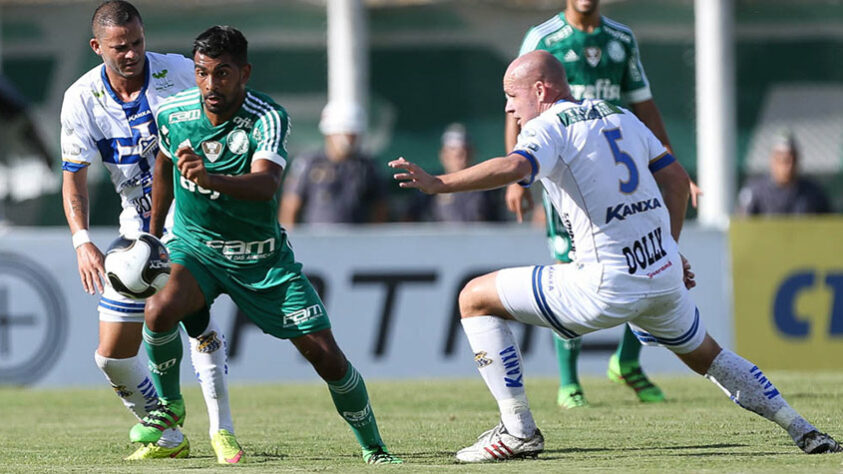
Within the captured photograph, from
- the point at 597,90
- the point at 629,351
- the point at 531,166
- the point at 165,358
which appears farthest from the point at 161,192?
the point at 629,351

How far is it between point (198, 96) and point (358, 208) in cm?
674

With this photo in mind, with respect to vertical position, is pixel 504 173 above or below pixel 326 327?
above

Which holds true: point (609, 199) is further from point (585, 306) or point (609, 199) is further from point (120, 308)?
point (120, 308)

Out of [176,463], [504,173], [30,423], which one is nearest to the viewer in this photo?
[504,173]

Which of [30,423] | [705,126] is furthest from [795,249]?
[30,423]

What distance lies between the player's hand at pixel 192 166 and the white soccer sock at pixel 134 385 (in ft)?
5.03

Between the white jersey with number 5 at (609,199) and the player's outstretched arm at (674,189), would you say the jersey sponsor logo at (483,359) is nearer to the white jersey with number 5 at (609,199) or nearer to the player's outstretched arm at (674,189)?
the white jersey with number 5 at (609,199)

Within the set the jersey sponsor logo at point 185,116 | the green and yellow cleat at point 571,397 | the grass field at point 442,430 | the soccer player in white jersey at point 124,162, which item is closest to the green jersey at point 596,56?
the green and yellow cleat at point 571,397

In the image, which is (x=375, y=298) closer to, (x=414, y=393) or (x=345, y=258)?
(x=345, y=258)

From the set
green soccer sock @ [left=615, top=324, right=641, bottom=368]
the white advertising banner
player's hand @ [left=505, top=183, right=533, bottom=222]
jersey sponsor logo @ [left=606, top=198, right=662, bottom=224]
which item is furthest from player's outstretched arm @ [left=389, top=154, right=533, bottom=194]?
the white advertising banner

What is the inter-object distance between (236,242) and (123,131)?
1098 mm

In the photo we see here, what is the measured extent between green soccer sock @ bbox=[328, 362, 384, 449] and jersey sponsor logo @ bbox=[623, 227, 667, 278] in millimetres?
1381

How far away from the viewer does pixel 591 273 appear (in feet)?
21.1

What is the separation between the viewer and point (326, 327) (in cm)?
672
